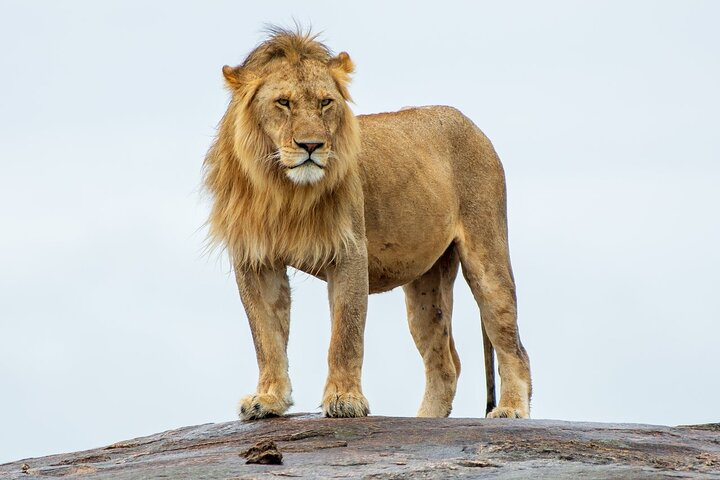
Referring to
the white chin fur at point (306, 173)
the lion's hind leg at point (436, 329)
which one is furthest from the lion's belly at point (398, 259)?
the white chin fur at point (306, 173)

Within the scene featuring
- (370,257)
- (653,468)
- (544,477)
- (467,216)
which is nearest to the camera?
(544,477)

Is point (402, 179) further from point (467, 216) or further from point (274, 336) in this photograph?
point (274, 336)

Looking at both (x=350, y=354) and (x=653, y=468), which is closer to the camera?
(x=653, y=468)

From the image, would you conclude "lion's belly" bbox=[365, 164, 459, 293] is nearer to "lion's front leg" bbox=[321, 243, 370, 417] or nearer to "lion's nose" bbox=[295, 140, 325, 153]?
"lion's front leg" bbox=[321, 243, 370, 417]

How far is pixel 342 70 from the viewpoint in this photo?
7.88m

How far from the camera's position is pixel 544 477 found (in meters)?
5.34

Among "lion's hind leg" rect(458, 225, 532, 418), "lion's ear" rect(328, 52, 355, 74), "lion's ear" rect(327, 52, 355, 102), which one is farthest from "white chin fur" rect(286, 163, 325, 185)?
"lion's hind leg" rect(458, 225, 532, 418)

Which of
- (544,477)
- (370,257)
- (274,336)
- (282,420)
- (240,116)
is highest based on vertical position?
(240,116)

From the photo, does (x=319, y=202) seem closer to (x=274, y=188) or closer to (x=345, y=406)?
(x=274, y=188)

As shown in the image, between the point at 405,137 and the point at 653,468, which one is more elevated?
the point at 405,137

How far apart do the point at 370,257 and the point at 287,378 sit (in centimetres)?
111

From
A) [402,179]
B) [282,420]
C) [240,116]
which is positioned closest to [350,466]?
[282,420]

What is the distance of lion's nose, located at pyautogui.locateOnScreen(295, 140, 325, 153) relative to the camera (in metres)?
7.21

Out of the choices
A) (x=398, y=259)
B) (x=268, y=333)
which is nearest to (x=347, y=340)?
(x=268, y=333)
